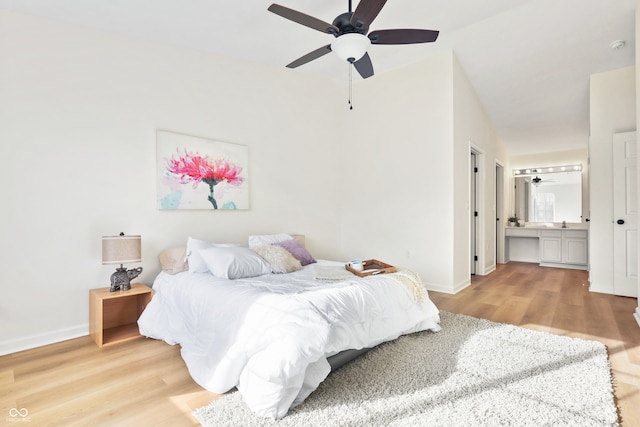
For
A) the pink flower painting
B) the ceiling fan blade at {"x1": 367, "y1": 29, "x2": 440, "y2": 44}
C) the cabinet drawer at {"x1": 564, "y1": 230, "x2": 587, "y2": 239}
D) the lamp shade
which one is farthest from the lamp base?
the cabinet drawer at {"x1": 564, "y1": 230, "x2": 587, "y2": 239}

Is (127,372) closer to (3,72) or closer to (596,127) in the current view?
→ (3,72)

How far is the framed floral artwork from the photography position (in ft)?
11.0

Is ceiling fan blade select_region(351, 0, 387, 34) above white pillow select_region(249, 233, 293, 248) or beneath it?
above

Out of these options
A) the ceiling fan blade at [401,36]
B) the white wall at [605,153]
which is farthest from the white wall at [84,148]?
the white wall at [605,153]

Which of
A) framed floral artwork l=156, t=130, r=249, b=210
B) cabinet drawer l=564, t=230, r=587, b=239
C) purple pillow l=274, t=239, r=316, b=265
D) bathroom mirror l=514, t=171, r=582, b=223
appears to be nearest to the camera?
framed floral artwork l=156, t=130, r=249, b=210

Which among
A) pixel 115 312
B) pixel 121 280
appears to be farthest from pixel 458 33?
pixel 115 312

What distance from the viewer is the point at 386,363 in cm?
228

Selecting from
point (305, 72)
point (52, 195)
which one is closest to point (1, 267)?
point (52, 195)

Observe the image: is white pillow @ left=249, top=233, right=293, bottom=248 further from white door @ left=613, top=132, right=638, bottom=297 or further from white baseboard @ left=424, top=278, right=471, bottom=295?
white door @ left=613, top=132, right=638, bottom=297

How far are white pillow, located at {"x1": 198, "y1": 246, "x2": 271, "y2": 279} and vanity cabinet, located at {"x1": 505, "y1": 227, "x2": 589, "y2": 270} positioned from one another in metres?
6.20

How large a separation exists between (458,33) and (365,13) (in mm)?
2332

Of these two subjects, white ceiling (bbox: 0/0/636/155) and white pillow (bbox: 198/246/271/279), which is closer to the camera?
white pillow (bbox: 198/246/271/279)

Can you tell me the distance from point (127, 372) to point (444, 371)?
2136 mm

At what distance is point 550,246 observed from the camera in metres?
6.64
